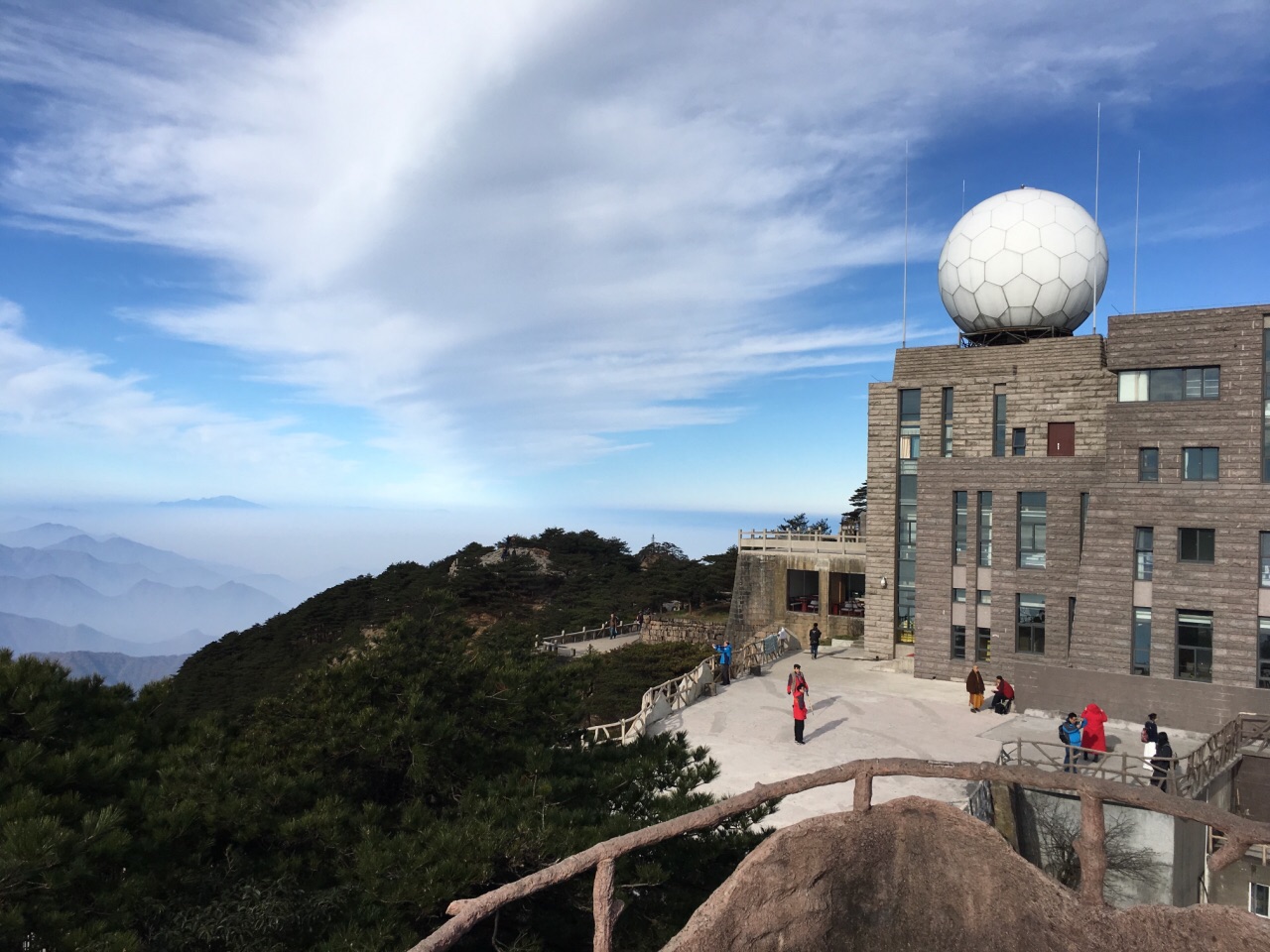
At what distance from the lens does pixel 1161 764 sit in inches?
590

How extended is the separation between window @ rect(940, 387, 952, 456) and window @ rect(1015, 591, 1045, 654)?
5.06 meters

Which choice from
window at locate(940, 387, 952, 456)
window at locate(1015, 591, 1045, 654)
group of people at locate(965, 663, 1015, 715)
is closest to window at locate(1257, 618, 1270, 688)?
group of people at locate(965, 663, 1015, 715)

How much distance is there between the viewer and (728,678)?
2334cm

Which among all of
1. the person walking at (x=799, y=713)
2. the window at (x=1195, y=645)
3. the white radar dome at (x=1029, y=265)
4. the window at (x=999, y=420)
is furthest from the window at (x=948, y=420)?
the person walking at (x=799, y=713)

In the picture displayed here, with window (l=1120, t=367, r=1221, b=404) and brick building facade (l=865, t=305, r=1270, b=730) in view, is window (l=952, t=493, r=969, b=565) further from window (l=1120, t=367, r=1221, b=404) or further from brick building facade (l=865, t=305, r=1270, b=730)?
window (l=1120, t=367, r=1221, b=404)

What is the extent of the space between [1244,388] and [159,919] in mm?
21618

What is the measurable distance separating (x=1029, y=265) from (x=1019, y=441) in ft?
17.6

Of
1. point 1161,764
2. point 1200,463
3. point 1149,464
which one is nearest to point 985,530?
point 1149,464

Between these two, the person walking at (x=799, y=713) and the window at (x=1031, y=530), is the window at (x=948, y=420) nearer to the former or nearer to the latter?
the window at (x=1031, y=530)

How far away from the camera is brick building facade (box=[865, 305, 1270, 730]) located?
18750 millimetres

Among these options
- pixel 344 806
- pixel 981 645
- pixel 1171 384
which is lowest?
pixel 344 806

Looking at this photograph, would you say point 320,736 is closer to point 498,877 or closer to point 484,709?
point 484,709

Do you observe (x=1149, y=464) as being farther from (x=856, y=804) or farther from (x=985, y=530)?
(x=856, y=804)

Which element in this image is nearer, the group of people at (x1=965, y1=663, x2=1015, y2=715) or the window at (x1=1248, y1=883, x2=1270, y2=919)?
the window at (x1=1248, y1=883, x2=1270, y2=919)
